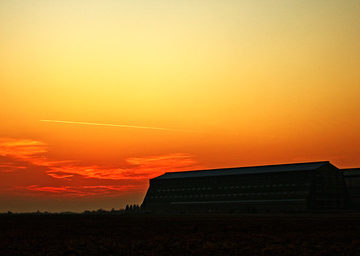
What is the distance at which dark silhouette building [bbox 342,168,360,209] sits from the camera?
95.9m

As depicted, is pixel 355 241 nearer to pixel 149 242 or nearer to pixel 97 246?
pixel 149 242

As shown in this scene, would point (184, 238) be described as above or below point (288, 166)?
below

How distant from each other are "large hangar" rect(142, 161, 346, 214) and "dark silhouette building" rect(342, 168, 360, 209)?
328 cm

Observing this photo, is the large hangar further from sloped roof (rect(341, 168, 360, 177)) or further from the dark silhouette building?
sloped roof (rect(341, 168, 360, 177))

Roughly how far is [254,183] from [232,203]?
262 inches

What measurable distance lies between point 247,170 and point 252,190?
7958 millimetres

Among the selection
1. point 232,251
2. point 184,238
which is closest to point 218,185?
point 184,238

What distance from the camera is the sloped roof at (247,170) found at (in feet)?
308

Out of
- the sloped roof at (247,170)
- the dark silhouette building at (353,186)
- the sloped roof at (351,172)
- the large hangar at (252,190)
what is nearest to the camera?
the large hangar at (252,190)

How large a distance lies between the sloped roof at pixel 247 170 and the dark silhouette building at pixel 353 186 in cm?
912

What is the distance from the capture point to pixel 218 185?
348 feet

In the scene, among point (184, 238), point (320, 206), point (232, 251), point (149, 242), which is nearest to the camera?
point (232, 251)

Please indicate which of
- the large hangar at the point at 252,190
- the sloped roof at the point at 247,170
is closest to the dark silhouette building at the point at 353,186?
the large hangar at the point at 252,190

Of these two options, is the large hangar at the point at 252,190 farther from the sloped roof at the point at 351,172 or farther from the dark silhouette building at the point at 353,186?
the sloped roof at the point at 351,172
